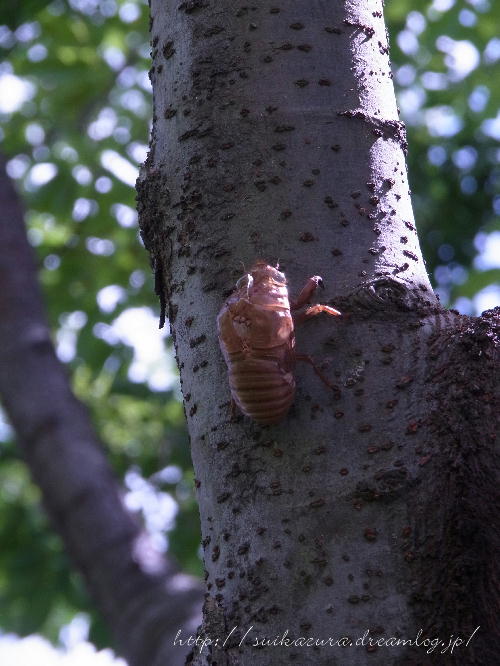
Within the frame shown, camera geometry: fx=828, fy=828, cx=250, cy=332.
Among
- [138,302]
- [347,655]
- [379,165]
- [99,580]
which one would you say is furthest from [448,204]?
[347,655]

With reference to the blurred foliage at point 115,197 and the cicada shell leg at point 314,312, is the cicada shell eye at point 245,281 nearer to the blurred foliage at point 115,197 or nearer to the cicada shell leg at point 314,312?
the cicada shell leg at point 314,312

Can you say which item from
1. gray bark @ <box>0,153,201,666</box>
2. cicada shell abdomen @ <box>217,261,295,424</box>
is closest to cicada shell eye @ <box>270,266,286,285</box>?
cicada shell abdomen @ <box>217,261,295,424</box>

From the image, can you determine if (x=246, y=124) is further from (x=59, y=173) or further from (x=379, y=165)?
(x=59, y=173)

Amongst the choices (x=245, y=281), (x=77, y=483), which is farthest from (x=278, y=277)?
(x=77, y=483)

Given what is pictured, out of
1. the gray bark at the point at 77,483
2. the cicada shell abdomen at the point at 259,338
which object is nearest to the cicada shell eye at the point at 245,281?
the cicada shell abdomen at the point at 259,338

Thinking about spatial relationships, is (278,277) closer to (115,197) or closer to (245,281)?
(245,281)

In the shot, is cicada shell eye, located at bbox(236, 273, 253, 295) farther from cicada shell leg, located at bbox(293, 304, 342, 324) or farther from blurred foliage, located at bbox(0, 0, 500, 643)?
blurred foliage, located at bbox(0, 0, 500, 643)

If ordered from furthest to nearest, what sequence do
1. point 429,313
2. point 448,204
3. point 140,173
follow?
1. point 448,204
2. point 140,173
3. point 429,313

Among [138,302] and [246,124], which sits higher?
[138,302]
